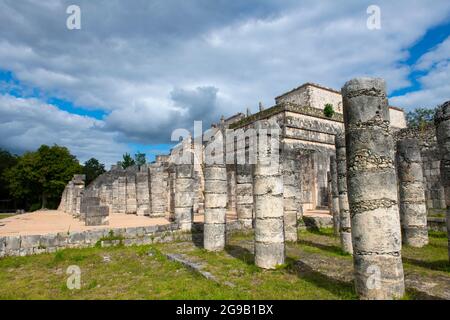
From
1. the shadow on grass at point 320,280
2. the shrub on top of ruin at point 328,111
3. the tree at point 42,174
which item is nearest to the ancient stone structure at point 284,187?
the shrub on top of ruin at point 328,111

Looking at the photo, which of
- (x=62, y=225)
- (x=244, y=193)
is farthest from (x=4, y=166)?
(x=244, y=193)

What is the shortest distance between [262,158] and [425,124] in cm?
1402

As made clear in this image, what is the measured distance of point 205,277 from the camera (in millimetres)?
6207

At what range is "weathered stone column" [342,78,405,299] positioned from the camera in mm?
4613

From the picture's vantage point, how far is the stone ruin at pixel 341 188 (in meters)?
4.78

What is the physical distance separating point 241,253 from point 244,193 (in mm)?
3927

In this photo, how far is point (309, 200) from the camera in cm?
1923

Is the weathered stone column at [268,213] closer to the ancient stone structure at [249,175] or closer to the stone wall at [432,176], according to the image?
the ancient stone structure at [249,175]

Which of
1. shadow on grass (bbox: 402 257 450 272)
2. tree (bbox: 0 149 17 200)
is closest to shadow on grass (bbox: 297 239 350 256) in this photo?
shadow on grass (bbox: 402 257 450 272)

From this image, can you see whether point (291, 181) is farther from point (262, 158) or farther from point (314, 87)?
point (314, 87)

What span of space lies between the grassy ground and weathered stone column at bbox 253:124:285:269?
306 mm

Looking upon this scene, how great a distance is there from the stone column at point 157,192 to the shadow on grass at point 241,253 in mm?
8073
